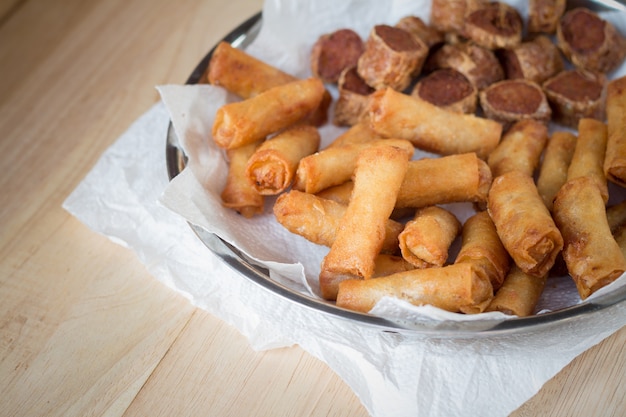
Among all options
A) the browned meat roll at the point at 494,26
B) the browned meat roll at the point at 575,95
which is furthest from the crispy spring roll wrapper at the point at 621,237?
the browned meat roll at the point at 494,26

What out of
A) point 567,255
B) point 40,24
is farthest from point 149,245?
point 40,24

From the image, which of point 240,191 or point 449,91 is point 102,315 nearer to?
point 240,191

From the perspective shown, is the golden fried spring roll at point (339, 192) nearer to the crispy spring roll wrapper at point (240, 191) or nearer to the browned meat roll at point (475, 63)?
the crispy spring roll wrapper at point (240, 191)

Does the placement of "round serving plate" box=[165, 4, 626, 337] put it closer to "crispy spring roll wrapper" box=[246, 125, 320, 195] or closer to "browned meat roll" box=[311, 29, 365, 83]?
"crispy spring roll wrapper" box=[246, 125, 320, 195]

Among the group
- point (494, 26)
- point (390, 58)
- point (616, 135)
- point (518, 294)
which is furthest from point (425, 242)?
point (494, 26)

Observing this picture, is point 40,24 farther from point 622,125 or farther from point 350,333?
point 622,125

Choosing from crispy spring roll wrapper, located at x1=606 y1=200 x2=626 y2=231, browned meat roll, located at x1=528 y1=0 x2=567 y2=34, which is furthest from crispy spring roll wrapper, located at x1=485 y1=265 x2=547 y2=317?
browned meat roll, located at x1=528 y1=0 x2=567 y2=34
